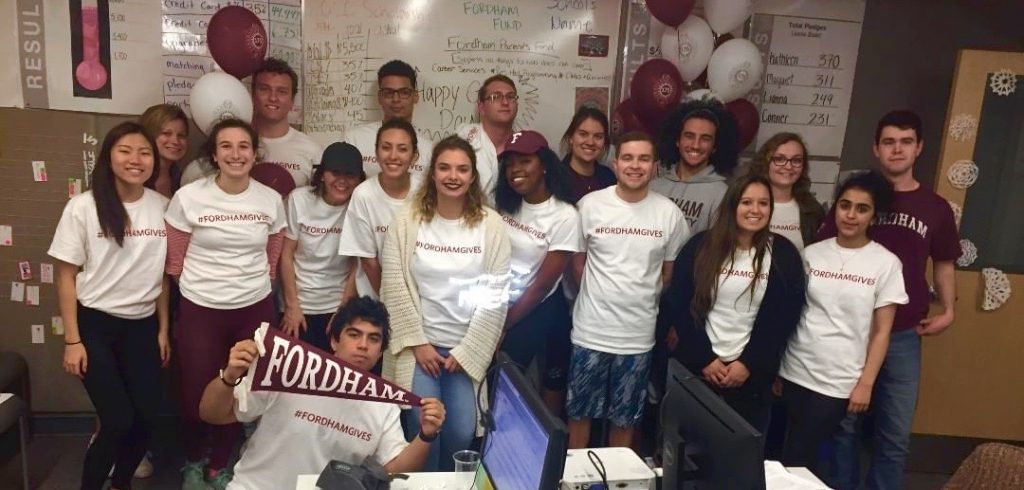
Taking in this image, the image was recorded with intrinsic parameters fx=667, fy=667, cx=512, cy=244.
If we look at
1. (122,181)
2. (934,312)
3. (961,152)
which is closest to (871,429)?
(934,312)

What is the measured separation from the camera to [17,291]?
119 inches

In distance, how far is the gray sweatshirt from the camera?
274cm

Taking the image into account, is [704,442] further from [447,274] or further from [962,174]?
[962,174]

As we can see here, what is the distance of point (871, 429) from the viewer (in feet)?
9.47

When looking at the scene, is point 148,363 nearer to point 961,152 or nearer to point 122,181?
point 122,181

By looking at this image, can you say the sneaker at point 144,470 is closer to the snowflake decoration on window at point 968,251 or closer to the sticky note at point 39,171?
the sticky note at point 39,171

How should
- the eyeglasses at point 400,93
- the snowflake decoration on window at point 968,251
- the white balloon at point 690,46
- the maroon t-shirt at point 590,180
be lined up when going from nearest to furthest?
the maroon t-shirt at point 590,180 → the eyeglasses at point 400,93 → the white balloon at point 690,46 → the snowflake decoration on window at point 968,251

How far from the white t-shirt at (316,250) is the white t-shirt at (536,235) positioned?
0.68 m

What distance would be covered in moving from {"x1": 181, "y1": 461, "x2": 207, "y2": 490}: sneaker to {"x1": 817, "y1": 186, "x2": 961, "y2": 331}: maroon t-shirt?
8.44ft

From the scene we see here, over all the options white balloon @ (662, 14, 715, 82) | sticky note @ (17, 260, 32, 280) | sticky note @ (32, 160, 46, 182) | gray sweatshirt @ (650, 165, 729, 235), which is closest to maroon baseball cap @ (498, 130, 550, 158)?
gray sweatshirt @ (650, 165, 729, 235)

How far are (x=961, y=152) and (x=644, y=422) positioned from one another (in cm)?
188

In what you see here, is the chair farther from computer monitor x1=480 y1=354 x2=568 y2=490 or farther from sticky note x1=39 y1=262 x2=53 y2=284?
sticky note x1=39 y1=262 x2=53 y2=284

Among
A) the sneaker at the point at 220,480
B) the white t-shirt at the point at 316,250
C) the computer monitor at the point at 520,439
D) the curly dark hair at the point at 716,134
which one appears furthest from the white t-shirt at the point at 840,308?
the sneaker at the point at 220,480

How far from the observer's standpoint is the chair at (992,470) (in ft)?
5.19
